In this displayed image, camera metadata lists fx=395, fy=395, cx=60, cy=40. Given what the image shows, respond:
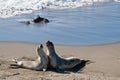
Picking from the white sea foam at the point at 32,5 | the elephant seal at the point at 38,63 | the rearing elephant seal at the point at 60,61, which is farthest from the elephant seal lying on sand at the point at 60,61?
the white sea foam at the point at 32,5

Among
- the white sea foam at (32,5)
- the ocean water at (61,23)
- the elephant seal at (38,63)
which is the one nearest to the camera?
the elephant seal at (38,63)

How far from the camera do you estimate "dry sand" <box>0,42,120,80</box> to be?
313 inches

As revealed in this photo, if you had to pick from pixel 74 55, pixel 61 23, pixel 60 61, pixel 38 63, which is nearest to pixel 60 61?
pixel 60 61

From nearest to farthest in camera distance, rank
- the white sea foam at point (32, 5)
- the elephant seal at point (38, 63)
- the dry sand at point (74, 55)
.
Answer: the dry sand at point (74, 55)
the elephant seal at point (38, 63)
the white sea foam at point (32, 5)

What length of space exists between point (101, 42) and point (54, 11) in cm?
664

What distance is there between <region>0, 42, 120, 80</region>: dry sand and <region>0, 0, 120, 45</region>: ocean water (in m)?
0.64

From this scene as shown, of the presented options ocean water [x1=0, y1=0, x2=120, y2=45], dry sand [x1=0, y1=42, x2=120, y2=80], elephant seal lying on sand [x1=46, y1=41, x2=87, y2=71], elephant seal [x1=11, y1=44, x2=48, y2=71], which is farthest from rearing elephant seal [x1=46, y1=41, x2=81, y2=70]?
ocean water [x1=0, y1=0, x2=120, y2=45]

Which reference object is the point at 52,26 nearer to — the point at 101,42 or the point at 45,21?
the point at 45,21

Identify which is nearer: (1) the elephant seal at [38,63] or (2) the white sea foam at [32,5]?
(1) the elephant seal at [38,63]

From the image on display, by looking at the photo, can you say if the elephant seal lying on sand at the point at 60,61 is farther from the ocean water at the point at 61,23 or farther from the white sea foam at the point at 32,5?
the white sea foam at the point at 32,5

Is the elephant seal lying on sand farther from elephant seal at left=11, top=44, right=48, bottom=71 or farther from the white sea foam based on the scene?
the white sea foam

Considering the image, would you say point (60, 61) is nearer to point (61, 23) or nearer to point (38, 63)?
point (38, 63)

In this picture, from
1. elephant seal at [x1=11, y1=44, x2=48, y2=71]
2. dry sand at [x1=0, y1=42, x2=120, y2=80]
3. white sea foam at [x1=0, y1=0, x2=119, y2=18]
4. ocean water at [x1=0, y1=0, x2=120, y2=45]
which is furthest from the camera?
white sea foam at [x1=0, y1=0, x2=119, y2=18]

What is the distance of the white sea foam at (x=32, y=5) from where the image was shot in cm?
1762
